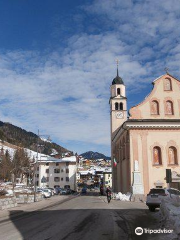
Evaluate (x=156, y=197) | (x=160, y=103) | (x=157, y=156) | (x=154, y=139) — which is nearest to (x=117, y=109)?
(x=160, y=103)

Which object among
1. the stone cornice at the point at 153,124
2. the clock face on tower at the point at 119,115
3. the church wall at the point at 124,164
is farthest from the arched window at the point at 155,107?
the clock face on tower at the point at 119,115

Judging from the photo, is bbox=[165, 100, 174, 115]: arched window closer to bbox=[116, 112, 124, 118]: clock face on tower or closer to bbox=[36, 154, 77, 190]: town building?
bbox=[116, 112, 124, 118]: clock face on tower

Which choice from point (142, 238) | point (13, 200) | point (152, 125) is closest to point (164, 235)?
point (142, 238)

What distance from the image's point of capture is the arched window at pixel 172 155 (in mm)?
38844

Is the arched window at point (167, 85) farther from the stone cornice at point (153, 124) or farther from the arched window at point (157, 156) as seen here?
the arched window at point (157, 156)

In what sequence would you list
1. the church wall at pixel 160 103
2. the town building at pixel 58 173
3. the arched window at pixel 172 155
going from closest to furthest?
1. the arched window at pixel 172 155
2. the church wall at pixel 160 103
3. the town building at pixel 58 173

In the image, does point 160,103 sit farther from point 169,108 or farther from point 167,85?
point 167,85

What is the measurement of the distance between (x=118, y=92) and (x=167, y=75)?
24.2 metres

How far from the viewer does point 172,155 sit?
129 ft

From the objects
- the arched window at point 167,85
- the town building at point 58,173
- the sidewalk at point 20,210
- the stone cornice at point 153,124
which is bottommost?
the sidewalk at point 20,210

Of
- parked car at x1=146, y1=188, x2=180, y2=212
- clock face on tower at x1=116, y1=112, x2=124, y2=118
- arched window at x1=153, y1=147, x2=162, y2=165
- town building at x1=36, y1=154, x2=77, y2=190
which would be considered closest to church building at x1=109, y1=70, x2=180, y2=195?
arched window at x1=153, y1=147, x2=162, y2=165

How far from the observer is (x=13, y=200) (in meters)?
25.0

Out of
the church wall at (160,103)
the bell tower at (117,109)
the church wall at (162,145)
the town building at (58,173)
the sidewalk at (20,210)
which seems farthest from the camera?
the town building at (58,173)

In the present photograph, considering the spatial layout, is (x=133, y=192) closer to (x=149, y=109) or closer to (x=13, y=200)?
(x=149, y=109)
